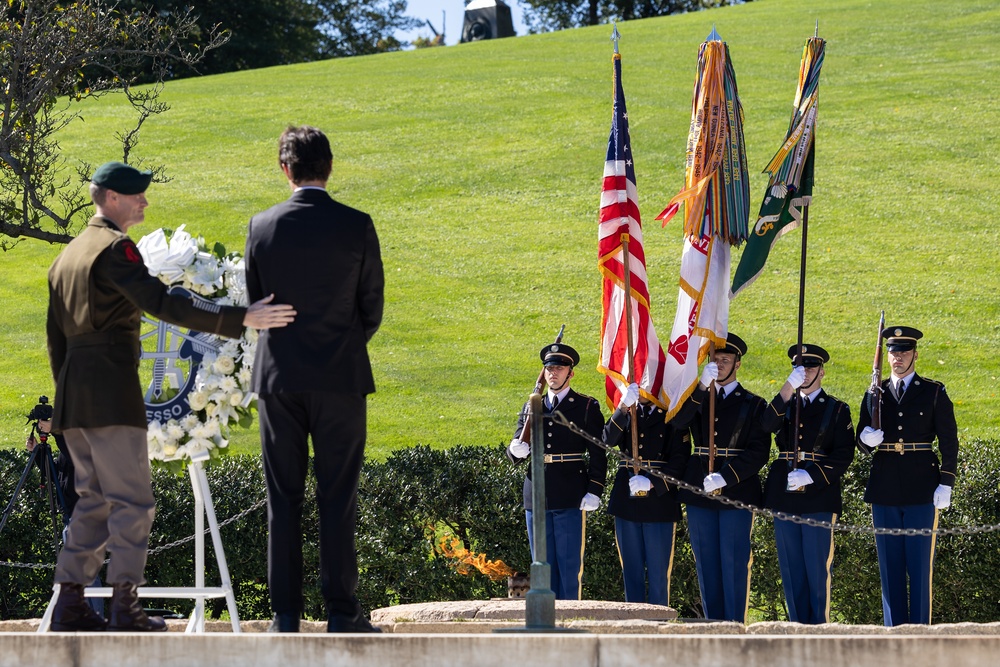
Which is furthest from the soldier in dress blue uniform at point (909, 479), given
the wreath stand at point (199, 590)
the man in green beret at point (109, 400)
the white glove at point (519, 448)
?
the man in green beret at point (109, 400)

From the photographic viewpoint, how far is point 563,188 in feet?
77.6

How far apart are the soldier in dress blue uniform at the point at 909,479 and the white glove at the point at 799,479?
16.5 inches

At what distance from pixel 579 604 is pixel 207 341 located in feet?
8.03

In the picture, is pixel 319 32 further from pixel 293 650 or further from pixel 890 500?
pixel 293 650

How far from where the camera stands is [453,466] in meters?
9.28

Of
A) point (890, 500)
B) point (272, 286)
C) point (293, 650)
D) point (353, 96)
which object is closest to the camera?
point (293, 650)

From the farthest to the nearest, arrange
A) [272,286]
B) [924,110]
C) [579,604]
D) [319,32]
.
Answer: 1. [319,32]
2. [924,110]
3. [579,604]
4. [272,286]

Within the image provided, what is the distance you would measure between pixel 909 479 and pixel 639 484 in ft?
5.44

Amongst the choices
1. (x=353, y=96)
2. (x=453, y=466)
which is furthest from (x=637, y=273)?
(x=353, y=96)

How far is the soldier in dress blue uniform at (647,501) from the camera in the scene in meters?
8.68

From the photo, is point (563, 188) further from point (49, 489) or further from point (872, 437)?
point (872, 437)

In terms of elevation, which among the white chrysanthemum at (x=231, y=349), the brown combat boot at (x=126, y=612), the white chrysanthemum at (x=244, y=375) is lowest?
the brown combat boot at (x=126, y=612)

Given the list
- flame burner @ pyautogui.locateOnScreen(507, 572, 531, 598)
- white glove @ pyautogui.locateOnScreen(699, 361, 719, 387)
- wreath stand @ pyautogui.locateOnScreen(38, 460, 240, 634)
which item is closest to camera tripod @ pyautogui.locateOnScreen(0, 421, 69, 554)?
Answer: flame burner @ pyautogui.locateOnScreen(507, 572, 531, 598)

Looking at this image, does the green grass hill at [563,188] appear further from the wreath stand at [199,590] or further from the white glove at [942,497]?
the wreath stand at [199,590]
